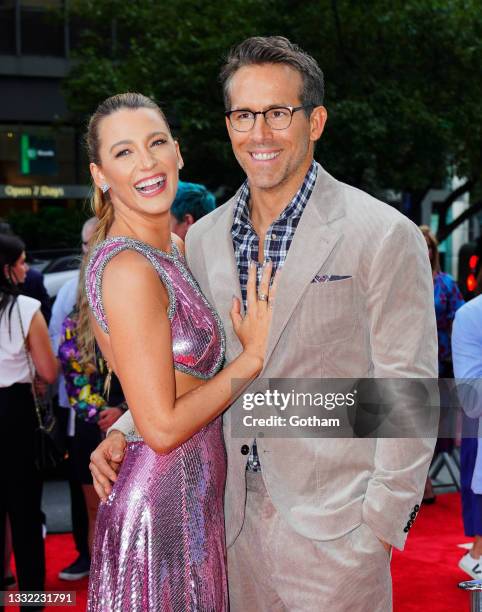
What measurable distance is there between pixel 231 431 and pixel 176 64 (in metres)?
14.4

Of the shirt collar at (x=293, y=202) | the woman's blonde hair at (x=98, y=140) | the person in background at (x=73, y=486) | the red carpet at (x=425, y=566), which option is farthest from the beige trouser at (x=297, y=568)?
the person in background at (x=73, y=486)

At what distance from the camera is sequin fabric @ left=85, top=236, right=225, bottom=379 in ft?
8.86

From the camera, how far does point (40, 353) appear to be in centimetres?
520

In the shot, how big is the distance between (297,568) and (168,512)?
416mm

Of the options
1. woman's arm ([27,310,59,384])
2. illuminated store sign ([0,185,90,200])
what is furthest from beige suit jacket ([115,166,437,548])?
illuminated store sign ([0,185,90,200])

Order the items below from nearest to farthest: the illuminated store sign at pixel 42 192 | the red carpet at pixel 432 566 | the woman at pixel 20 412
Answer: the woman at pixel 20 412, the red carpet at pixel 432 566, the illuminated store sign at pixel 42 192

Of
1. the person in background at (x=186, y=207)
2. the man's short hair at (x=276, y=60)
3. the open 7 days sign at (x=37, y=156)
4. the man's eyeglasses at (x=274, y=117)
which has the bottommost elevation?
the person in background at (x=186, y=207)

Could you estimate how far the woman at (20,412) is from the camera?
5.14m

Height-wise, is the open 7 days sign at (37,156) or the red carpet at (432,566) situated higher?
the open 7 days sign at (37,156)

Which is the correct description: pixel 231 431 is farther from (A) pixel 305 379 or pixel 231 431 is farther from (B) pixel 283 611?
(B) pixel 283 611

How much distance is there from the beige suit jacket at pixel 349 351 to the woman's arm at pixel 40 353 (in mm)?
2506

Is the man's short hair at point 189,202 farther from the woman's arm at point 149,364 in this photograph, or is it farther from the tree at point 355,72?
the tree at point 355,72

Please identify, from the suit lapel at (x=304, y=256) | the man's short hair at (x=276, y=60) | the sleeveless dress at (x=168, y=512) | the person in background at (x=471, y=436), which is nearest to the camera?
the sleeveless dress at (x=168, y=512)

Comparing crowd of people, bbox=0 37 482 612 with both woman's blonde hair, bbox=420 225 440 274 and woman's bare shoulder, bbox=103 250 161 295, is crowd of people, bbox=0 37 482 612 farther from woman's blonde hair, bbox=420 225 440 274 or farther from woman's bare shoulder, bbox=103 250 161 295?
woman's blonde hair, bbox=420 225 440 274
